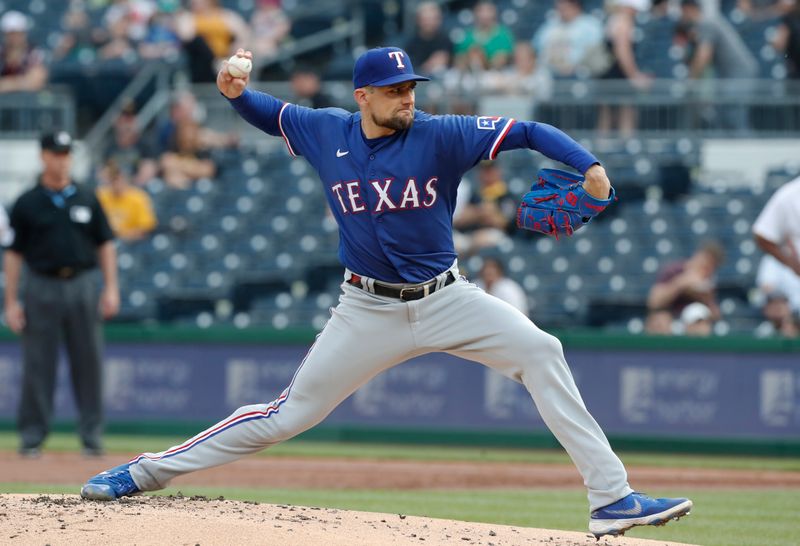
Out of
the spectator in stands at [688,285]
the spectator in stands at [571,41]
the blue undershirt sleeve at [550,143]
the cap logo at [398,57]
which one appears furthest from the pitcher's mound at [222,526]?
the spectator in stands at [571,41]

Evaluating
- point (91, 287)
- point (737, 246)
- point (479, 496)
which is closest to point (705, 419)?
point (737, 246)

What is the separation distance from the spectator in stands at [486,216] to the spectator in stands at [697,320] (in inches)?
92.8

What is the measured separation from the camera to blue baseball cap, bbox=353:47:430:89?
5836mm

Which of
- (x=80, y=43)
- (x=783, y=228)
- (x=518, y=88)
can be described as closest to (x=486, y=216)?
(x=518, y=88)

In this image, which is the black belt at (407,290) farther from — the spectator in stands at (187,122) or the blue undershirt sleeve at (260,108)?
the spectator in stands at (187,122)

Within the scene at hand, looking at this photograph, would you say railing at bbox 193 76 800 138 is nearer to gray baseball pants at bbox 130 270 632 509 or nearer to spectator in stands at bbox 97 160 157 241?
spectator in stands at bbox 97 160 157 241

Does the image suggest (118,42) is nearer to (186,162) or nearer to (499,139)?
(186,162)

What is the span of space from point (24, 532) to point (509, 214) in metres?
9.52

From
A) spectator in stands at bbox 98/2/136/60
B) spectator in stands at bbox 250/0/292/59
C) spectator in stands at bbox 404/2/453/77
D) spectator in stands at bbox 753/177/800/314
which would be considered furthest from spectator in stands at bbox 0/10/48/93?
spectator in stands at bbox 753/177/800/314

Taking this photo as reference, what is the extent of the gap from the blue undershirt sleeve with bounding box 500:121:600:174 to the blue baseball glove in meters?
0.17

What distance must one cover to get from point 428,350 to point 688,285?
7.21m

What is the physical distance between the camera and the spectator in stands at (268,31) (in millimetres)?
17625

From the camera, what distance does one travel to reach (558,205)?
5820 mm

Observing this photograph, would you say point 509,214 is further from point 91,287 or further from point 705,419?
point 91,287
